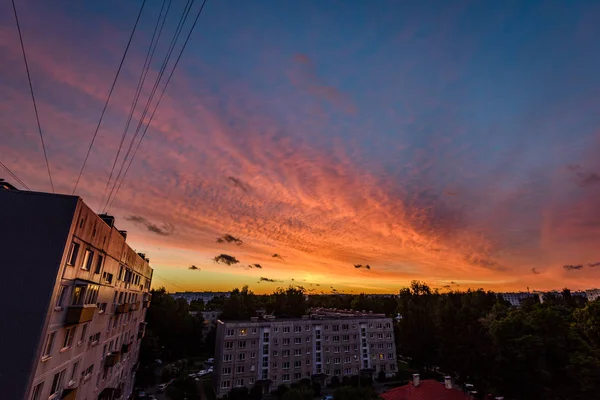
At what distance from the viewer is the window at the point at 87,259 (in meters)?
19.0

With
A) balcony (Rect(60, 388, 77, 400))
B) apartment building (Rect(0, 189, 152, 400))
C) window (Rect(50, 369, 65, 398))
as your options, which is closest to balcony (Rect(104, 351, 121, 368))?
apartment building (Rect(0, 189, 152, 400))

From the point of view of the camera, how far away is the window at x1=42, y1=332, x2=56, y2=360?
15617 mm

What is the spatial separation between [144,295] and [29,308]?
3572 cm

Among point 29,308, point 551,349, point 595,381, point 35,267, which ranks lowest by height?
point 595,381

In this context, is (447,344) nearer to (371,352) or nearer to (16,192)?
(371,352)

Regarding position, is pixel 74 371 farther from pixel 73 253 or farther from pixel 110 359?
pixel 73 253

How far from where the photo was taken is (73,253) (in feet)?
56.7

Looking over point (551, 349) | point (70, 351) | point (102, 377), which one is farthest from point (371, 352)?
point (70, 351)

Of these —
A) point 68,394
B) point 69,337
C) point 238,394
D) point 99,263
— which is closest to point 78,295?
point 69,337

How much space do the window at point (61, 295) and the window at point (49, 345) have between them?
Answer: 1546mm

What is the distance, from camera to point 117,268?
27.5 metres

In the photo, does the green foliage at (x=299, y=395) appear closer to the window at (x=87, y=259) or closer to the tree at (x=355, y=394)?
the tree at (x=355, y=394)

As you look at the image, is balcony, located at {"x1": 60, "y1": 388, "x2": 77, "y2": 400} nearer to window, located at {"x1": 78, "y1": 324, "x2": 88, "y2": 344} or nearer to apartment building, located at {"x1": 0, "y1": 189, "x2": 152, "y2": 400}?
apartment building, located at {"x1": 0, "y1": 189, "x2": 152, "y2": 400}

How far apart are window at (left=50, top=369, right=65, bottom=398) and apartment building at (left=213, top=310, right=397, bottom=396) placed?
38.1 meters
